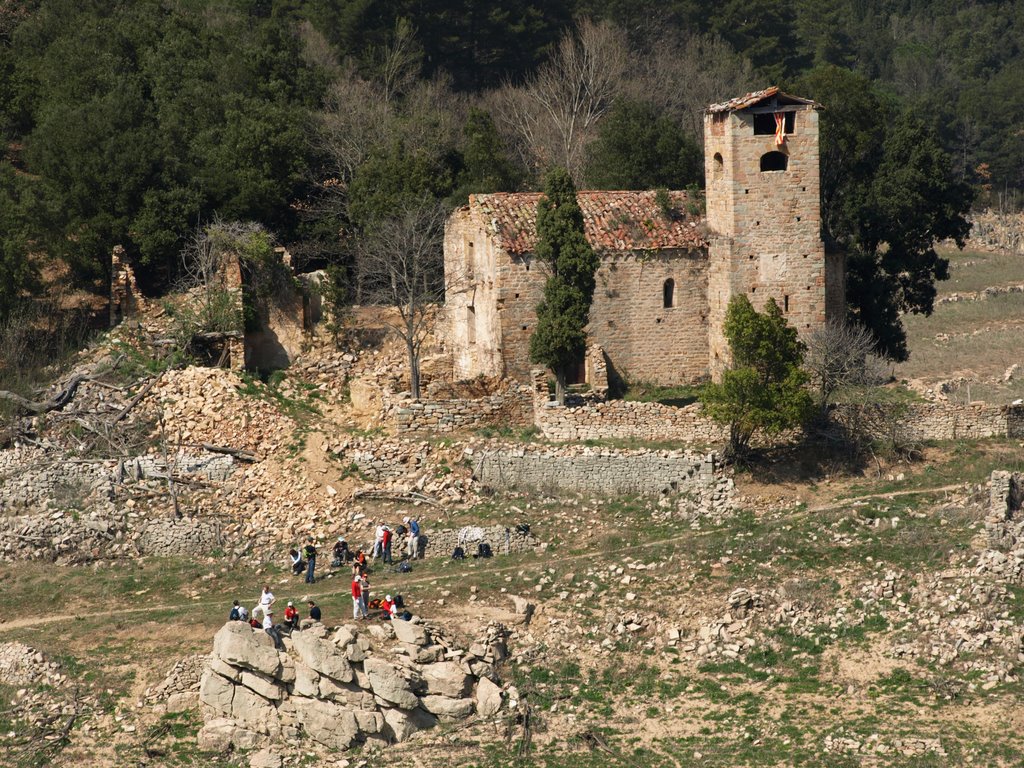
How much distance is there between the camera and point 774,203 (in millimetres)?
45844

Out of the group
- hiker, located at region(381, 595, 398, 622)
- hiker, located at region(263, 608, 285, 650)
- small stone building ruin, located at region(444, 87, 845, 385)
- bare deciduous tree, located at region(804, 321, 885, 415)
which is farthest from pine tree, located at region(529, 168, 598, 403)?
hiker, located at region(263, 608, 285, 650)

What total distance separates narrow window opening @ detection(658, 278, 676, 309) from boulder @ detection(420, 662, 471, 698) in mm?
16131

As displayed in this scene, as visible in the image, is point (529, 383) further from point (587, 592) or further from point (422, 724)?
point (422, 724)

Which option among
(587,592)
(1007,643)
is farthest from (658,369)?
(1007,643)

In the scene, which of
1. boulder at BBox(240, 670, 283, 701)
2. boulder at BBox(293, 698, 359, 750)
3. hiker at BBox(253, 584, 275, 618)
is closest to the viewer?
boulder at BBox(293, 698, 359, 750)

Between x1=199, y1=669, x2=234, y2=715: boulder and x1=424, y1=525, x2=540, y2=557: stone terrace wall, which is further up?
x1=424, y1=525, x2=540, y2=557: stone terrace wall

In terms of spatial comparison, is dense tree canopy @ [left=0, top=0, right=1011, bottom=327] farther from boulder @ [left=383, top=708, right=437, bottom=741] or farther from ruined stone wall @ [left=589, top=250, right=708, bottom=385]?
boulder @ [left=383, top=708, right=437, bottom=741]

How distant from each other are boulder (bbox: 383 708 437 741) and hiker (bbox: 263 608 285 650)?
246 centimetres

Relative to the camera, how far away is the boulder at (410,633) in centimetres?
3494

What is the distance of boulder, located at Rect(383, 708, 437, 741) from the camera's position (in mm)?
33719

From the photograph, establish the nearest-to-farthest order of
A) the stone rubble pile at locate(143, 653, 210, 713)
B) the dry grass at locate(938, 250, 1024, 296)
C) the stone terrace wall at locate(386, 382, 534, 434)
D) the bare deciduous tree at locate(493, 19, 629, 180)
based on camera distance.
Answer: the stone rubble pile at locate(143, 653, 210, 713) < the stone terrace wall at locate(386, 382, 534, 434) < the bare deciduous tree at locate(493, 19, 629, 180) < the dry grass at locate(938, 250, 1024, 296)

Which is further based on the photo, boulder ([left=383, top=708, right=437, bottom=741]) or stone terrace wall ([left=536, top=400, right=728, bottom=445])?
stone terrace wall ([left=536, top=400, right=728, bottom=445])

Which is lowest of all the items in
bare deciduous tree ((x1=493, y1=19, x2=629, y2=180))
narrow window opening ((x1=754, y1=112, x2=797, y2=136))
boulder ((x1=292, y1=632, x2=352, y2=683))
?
boulder ((x1=292, y1=632, x2=352, y2=683))

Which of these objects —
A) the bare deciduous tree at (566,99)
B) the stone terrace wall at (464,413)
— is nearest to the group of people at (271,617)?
the stone terrace wall at (464,413)
